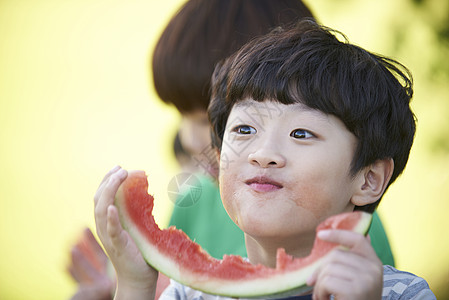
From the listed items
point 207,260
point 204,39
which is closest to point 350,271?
point 207,260

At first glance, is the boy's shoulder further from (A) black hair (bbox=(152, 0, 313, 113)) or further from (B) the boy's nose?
(A) black hair (bbox=(152, 0, 313, 113))

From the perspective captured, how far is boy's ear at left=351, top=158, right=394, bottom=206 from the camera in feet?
5.43

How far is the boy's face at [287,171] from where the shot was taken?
58.4 inches

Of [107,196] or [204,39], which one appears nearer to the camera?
[107,196]

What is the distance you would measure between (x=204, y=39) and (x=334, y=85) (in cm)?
94

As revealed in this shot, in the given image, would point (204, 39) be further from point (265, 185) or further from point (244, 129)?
point (265, 185)

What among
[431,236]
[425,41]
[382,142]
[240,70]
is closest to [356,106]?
[382,142]

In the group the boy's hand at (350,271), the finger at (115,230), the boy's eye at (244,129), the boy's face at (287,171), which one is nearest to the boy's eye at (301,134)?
the boy's face at (287,171)

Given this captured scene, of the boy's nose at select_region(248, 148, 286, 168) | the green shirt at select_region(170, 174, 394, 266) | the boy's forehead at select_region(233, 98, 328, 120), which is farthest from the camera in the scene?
the green shirt at select_region(170, 174, 394, 266)

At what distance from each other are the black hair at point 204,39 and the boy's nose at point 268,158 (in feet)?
3.01

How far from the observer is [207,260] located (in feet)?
5.19

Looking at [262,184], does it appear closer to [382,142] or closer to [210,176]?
[382,142]

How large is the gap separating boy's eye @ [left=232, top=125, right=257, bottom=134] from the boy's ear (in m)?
0.34

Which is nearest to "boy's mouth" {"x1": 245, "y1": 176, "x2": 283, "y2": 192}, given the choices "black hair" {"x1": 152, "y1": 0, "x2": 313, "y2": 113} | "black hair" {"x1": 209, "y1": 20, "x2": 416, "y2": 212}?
"black hair" {"x1": 209, "y1": 20, "x2": 416, "y2": 212}
